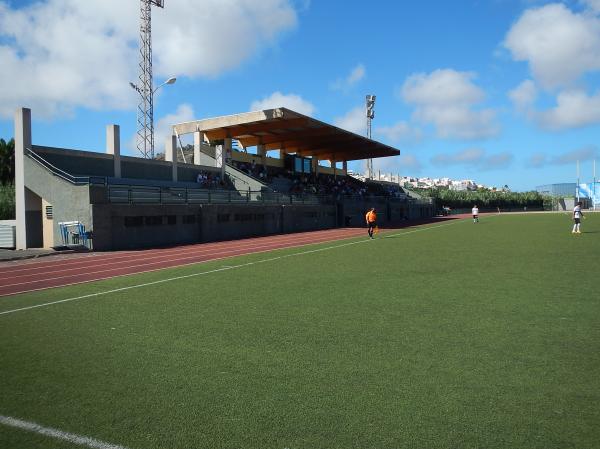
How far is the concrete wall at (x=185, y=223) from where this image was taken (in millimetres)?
20109

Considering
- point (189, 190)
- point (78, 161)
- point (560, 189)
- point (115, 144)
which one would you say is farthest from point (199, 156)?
point (560, 189)

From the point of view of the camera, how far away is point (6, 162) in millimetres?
44531

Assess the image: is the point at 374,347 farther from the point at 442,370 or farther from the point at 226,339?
the point at 226,339

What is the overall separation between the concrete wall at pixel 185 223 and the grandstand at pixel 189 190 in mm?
53

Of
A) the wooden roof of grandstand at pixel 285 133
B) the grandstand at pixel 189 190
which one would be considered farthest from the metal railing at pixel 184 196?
the wooden roof of grandstand at pixel 285 133

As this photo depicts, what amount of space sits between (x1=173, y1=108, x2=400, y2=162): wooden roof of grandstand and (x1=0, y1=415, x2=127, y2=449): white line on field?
32728 mm

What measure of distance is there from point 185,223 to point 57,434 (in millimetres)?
21425

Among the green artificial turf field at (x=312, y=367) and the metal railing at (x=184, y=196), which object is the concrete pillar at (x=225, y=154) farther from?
the green artificial turf field at (x=312, y=367)

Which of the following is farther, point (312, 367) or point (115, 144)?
point (115, 144)

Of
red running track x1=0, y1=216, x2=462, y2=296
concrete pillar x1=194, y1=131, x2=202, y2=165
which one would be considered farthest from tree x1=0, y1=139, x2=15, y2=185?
red running track x1=0, y1=216, x2=462, y2=296

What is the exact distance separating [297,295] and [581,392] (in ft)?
17.8

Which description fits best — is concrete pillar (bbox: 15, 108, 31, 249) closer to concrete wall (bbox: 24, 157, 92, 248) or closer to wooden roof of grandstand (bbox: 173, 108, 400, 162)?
concrete wall (bbox: 24, 157, 92, 248)

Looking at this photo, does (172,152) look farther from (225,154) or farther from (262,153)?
(262,153)

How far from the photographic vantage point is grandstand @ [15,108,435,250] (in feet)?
66.7
